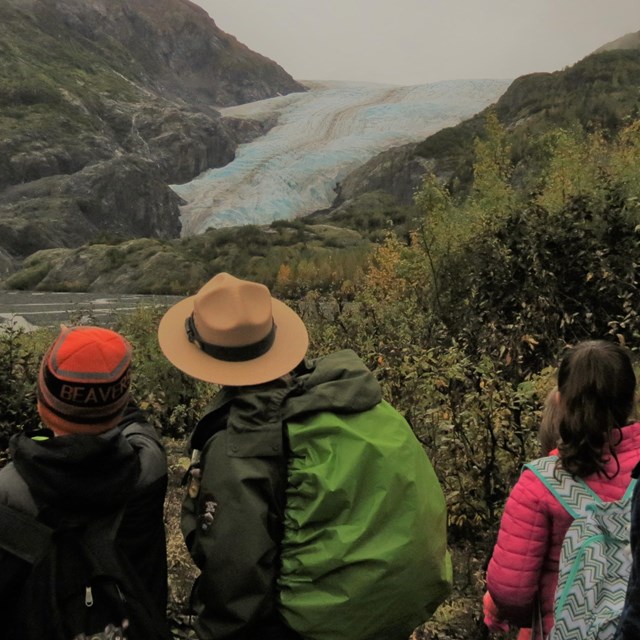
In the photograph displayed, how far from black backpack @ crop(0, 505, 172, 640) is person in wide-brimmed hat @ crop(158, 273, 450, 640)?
172 millimetres

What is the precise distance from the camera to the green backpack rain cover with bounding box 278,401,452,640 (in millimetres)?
1503

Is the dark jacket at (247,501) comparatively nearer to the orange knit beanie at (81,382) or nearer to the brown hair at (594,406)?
the orange knit beanie at (81,382)

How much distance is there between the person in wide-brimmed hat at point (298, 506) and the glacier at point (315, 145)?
55757 mm

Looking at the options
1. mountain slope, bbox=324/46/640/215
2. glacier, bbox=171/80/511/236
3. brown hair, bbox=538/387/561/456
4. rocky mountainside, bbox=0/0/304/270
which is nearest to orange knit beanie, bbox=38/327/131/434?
brown hair, bbox=538/387/561/456

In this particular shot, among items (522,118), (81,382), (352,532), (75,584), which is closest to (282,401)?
(352,532)

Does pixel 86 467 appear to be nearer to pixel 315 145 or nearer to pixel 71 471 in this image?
pixel 71 471

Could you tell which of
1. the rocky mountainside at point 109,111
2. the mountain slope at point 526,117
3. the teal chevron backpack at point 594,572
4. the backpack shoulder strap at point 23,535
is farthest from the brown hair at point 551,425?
the rocky mountainside at point 109,111

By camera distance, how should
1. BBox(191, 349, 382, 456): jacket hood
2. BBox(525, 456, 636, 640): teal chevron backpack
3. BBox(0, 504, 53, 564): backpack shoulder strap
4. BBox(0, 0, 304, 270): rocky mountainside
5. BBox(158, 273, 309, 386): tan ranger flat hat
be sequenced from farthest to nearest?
BBox(0, 0, 304, 270): rocky mountainside < BBox(158, 273, 309, 386): tan ranger flat hat < BBox(191, 349, 382, 456): jacket hood < BBox(525, 456, 636, 640): teal chevron backpack < BBox(0, 504, 53, 564): backpack shoulder strap

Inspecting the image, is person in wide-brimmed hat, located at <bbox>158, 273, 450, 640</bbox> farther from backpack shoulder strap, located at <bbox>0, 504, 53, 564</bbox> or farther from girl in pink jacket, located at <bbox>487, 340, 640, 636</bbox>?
backpack shoulder strap, located at <bbox>0, 504, 53, 564</bbox>

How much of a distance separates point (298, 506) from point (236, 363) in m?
0.40

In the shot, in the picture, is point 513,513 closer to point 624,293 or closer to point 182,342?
point 182,342

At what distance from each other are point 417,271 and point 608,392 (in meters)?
6.63

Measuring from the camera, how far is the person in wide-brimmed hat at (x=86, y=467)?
1393 mm

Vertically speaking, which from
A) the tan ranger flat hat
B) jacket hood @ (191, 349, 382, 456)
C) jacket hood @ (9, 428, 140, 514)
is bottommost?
jacket hood @ (9, 428, 140, 514)
